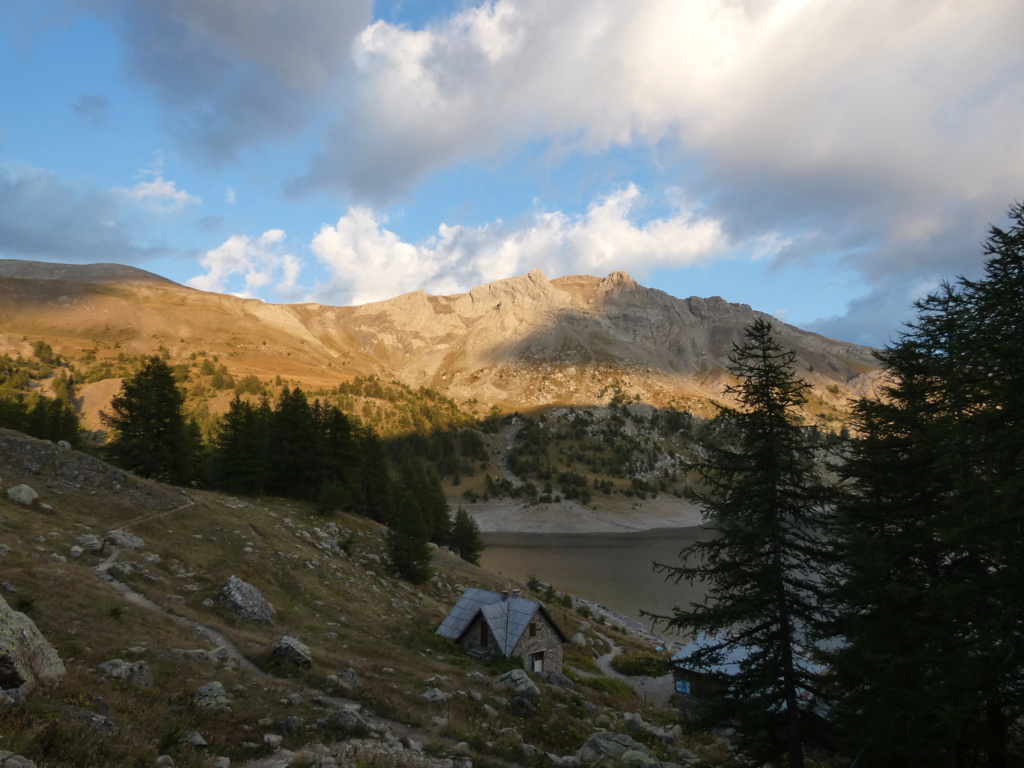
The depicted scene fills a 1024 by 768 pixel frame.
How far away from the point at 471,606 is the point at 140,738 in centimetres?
2356

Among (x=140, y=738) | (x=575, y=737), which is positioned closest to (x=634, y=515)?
(x=575, y=737)

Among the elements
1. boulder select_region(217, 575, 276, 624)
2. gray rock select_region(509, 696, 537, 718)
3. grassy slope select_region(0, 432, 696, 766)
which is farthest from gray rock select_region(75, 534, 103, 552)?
gray rock select_region(509, 696, 537, 718)

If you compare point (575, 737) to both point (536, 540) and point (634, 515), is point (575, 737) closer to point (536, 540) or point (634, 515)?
point (536, 540)

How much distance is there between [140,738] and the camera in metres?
8.95

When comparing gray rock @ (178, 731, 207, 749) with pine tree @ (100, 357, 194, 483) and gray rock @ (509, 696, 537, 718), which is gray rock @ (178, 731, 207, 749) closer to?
gray rock @ (509, 696, 537, 718)

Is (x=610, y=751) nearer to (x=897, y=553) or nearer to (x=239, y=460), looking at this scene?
(x=897, y=553)

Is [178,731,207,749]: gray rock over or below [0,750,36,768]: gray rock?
below

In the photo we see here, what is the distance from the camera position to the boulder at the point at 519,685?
21.2 metres

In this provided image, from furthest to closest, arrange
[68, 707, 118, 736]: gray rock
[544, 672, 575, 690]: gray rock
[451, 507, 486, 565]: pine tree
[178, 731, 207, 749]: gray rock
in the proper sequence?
[451, 507, 486, 565]: pine tree → [544, 672, 575, 690]: gray rock → [178, 731, 207, 749]: gray rock → [68, 707, 118, 736]: gray rock

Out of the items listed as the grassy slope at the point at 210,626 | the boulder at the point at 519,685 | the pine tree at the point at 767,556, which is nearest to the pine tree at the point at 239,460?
the grassy slope at the point at 210,626

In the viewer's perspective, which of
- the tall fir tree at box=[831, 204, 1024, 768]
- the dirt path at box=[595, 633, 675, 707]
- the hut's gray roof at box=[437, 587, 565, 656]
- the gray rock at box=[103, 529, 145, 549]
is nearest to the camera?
the tall fir tree at box=[831, 204, 1024, 768]

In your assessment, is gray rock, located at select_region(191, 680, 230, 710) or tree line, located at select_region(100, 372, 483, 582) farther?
tree line, located at select_region(100, 372, 483, 582)

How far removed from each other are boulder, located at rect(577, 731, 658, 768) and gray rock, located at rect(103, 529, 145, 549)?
75.9 ft

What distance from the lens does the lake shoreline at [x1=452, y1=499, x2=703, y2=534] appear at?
13974cm
